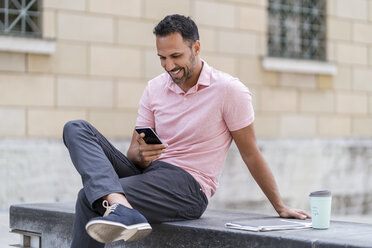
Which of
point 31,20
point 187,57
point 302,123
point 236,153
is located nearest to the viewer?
point 187,57

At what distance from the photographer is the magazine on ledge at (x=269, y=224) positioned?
3.83m

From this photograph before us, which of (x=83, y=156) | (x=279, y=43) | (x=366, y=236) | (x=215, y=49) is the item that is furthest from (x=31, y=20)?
(x=366, y=236)

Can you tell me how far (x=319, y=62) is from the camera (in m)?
10.1

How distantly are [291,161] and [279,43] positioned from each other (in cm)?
161

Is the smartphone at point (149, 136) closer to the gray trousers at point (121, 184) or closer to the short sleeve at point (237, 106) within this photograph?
the gray trousers at point (121, 184)

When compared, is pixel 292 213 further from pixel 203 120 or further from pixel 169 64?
pixel 169 64

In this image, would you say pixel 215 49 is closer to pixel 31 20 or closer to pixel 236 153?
pixel 236 153

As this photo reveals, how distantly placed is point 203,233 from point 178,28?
3.74ft

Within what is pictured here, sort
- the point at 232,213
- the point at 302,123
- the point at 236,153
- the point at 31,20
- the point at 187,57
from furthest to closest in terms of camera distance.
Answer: the point at 302,123
the point at 236,153
the point at 31,20
the point at 232,213
the point at 187,57

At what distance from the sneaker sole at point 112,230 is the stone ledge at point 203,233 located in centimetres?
48

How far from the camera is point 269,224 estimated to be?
399cm

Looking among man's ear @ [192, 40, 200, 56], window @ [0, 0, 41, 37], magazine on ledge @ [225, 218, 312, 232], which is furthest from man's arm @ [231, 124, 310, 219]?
window @ [0, 0, 41, 37]

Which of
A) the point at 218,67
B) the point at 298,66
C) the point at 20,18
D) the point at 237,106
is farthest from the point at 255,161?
the point at 298,66

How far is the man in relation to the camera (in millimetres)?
4105
